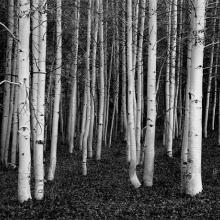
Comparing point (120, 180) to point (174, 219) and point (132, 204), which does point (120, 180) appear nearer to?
point (132, 204)

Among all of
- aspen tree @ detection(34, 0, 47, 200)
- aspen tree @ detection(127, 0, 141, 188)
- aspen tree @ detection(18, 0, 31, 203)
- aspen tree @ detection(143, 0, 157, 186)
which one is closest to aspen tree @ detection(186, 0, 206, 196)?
aspen tree @ detection(143, 0, 157, 186)

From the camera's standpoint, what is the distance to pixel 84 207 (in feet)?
27.1

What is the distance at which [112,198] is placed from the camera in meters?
9.38

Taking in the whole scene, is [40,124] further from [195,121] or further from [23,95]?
[195,121]

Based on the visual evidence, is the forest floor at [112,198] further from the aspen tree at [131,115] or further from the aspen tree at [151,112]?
the aspen tree at [151,112]

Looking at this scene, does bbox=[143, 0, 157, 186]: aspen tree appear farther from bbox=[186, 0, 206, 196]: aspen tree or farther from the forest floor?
bbox=[186, 0, 206, 196]: aspen tree

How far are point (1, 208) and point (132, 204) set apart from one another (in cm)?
303

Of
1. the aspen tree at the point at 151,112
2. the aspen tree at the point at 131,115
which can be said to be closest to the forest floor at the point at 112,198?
the aspen tree at the point at 131,115

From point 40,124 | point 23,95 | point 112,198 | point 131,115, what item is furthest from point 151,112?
point 23,95

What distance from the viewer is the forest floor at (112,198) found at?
7.63m

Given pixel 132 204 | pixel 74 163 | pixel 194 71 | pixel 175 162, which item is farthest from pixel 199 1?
pixel 74 163

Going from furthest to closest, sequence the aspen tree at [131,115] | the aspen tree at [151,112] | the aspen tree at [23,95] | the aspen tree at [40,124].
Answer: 1. the aspen tree at [131,115]
2. the aspen tree at [151,112]
3. the aspen tree at [40,124]
4. the aspen tree at [23,95]

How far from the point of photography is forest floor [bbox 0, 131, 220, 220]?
7.63m

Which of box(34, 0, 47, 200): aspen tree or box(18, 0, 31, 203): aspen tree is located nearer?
box(18, 0, 31, 203): aspen tree
